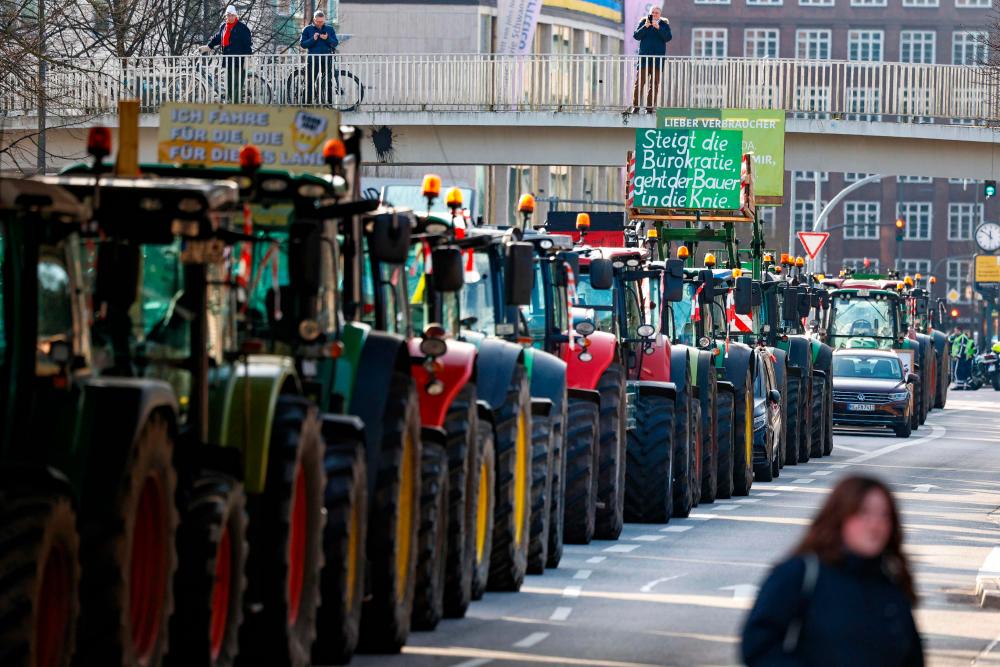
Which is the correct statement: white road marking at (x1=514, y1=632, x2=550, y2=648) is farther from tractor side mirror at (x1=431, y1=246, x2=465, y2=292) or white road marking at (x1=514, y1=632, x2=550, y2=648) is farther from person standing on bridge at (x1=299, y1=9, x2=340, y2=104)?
person standing on bridge at (x1=299, y1=9, x2=340, y2=104)

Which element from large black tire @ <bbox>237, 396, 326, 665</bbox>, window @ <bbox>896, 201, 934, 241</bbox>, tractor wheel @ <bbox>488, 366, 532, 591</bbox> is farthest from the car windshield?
window @ <bbox>896, 201, 934, 241</bbox>

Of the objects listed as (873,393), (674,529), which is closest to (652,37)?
(873,393)

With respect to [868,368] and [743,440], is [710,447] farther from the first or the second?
[868,368]

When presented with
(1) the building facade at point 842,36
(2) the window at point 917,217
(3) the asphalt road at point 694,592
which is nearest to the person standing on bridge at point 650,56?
(3) the asphalt road at point 694,592

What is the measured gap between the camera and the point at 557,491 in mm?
18922

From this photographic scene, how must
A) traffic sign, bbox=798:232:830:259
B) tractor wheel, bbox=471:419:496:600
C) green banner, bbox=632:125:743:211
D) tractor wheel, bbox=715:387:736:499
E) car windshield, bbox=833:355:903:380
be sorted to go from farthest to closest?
1. traffic sign, bbox=798:232:830:259
2. car windshield, bbox=833:355:903:380
3. green banner, bbox=632:125:743:211
4. tractor wheel, bbox=715:387:736:499
5. tractor wheel, bbox=471:419:496:600

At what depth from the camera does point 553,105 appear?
46.2 m

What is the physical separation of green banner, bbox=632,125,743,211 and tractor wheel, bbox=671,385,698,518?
11129 millimetres

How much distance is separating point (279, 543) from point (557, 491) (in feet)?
25.1

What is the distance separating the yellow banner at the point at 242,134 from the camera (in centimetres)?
1382

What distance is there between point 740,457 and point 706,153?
10.1 m

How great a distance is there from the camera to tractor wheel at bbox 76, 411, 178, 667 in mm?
9305

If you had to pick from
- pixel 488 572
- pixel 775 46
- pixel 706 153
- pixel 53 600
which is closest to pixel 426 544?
pixel 488 572

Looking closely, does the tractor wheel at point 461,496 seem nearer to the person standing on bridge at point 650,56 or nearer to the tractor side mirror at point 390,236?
the tractor side mirror at point 390,236
